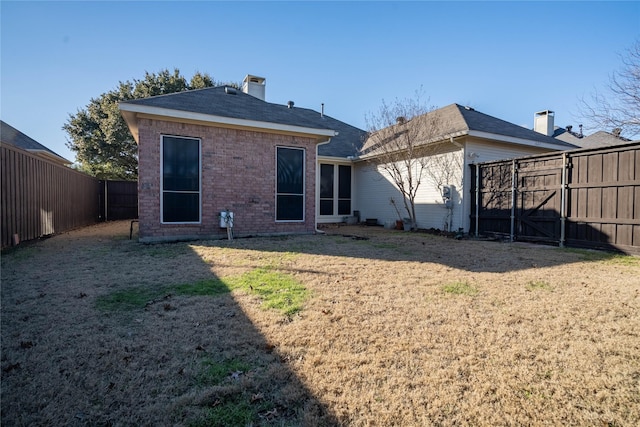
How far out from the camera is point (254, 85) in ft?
42.8

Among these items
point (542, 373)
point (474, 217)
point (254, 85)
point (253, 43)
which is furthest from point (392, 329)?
point (254, 85)

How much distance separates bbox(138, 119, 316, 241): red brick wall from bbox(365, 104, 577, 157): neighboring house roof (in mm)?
4722

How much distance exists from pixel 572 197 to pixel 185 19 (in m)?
11.4

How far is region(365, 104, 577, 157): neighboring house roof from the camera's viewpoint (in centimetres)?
1003

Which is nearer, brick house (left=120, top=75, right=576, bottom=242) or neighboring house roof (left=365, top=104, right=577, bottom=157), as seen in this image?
brick house (left=120, top=75, right=576, bottom=242)

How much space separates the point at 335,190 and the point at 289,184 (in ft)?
17.8

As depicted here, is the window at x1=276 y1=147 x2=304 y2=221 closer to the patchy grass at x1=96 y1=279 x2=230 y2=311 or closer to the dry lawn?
the dry lawn

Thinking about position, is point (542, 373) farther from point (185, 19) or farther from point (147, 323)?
point (185, 19)

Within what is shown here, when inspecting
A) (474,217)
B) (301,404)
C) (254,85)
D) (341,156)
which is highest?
(254,85)

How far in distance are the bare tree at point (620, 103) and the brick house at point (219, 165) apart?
8.05 m

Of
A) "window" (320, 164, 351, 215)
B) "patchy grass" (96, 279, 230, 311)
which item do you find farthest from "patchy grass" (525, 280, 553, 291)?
"window" (320, 164, 351, 215)

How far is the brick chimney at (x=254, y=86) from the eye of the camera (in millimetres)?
12930

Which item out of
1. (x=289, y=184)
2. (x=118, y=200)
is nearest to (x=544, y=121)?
(x=289, y=184)

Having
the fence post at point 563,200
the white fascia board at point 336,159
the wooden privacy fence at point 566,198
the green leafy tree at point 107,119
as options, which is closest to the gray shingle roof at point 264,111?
the white fascia board at point 336,159
